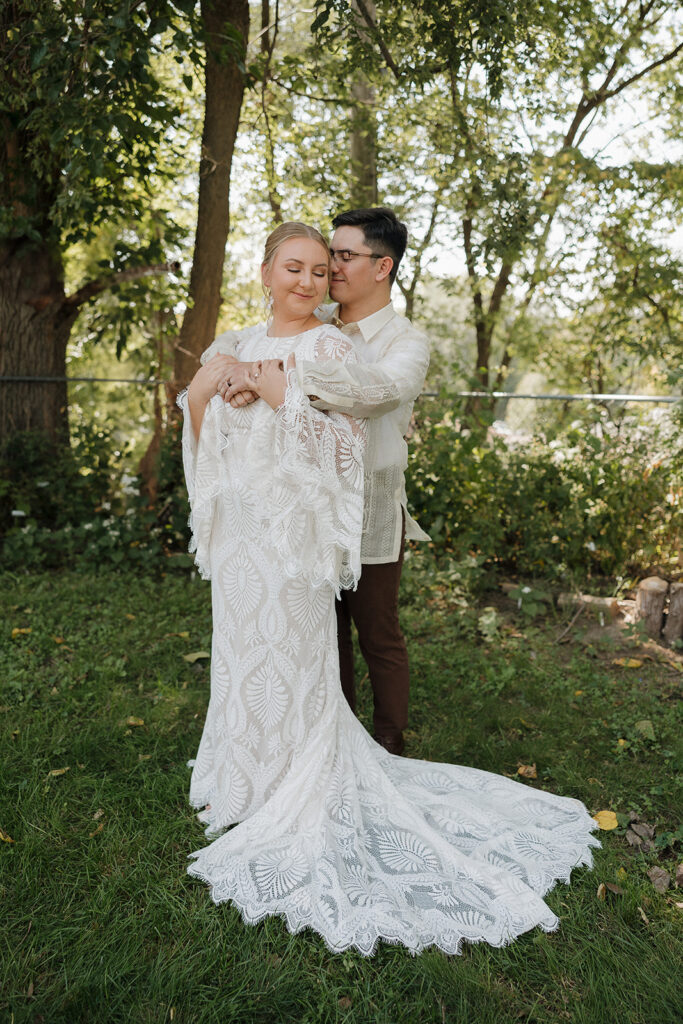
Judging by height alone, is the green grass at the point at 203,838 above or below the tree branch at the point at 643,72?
below

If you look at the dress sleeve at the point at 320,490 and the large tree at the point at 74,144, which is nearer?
the dress sleeve at the point at 320,490

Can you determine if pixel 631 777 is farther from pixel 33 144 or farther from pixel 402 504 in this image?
pixel 33 144

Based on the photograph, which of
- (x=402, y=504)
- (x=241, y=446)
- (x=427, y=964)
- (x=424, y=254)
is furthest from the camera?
(x=424, y=254)

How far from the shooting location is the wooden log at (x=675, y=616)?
4.36 m

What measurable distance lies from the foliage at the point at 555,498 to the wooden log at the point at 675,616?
1.68 ft

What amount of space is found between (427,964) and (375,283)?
86.4 inches

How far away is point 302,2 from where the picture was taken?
343 inches

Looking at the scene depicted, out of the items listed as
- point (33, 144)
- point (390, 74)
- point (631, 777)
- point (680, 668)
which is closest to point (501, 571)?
point (680, 668)

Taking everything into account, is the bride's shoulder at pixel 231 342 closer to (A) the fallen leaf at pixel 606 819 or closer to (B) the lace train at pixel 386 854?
(B) the lace train at pixel 386 854

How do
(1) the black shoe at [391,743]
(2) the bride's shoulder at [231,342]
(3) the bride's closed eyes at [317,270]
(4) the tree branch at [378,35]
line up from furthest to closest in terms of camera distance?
(4) the tree branch at [378,35] → (1) the black shoe at [391,743] → (2) the bride's shoulder at [231,342] → (3) the bride's closed eyes at [317,270]

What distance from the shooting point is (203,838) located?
2.65 m

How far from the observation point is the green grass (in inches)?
79.6

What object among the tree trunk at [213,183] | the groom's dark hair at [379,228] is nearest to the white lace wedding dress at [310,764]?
the groom's dark hair at [379,228]

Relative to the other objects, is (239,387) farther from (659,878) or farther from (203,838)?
(659,878)
